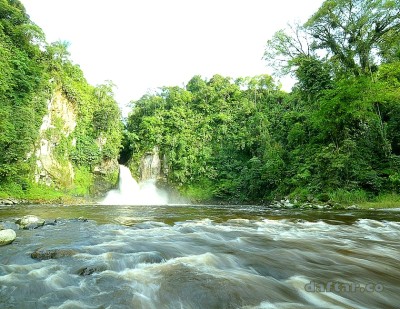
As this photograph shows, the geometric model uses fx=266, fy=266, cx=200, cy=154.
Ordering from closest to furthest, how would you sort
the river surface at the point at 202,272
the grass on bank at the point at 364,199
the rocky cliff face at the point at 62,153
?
the river surface at the point at 202,272 → the grass on bank at the point at 364,199 → the rocky cliff face at the point at 62,153

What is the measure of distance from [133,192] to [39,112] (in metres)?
11.9

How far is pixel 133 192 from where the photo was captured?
29.0m

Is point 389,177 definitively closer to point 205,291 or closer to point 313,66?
point 313,66

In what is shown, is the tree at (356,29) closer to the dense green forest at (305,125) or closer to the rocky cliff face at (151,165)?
the dense green forest at (305,125)

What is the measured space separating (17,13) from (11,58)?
4719 millimetres

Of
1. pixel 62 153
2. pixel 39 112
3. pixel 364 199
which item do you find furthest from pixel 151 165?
pixel 364 199

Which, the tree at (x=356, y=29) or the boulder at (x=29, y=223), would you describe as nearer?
the boulder at (x=29, y=223)

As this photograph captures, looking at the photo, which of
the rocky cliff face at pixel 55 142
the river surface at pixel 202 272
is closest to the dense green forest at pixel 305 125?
the rocky cliff face at pixel 55 142

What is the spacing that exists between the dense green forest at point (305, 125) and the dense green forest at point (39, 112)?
4936 mm

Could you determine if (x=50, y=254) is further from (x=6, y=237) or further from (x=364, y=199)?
(x=364, y=199)

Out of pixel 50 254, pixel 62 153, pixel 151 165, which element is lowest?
pixel 50 254

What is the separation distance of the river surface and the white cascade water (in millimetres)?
23274

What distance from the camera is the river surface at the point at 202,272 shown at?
2447mm

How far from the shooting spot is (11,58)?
20984 millimetres
